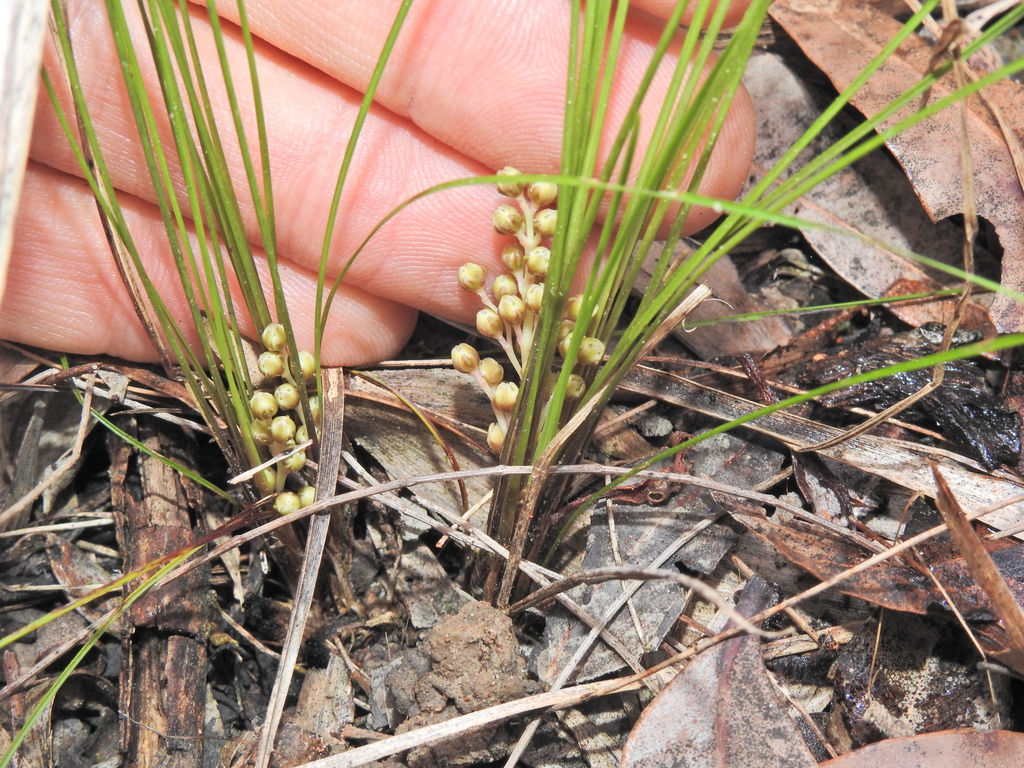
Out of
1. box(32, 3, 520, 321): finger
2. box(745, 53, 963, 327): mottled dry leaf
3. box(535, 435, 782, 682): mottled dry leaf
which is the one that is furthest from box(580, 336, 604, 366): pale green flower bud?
box(745, 53, 963, 327): mottled dry leaf

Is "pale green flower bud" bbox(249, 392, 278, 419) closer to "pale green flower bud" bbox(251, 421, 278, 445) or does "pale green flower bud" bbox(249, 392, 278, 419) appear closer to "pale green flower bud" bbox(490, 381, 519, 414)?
"pale green flower bud" bbox(251, 421, 278, 445)

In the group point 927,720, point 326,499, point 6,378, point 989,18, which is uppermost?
point 989,18

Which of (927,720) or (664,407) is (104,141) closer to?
(664,407)

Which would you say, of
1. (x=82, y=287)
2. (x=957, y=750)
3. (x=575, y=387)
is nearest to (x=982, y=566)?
(x=957, y=750)

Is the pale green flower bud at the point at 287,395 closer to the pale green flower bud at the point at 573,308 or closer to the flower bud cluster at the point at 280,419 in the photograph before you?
the flower bud cluster at the point at 280,419

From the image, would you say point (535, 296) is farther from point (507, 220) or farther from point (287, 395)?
point (287, 395)

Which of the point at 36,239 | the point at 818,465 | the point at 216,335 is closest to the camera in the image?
the point at 216,335

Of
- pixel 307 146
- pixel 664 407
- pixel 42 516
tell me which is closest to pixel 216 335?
pixel 307 146
